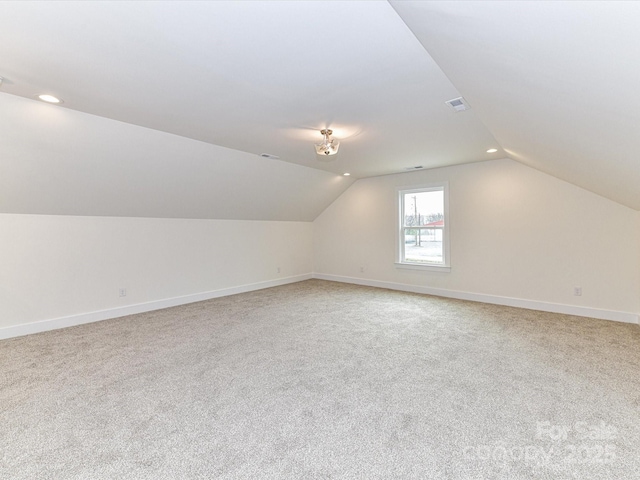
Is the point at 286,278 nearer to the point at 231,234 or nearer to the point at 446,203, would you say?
the point at 231,234

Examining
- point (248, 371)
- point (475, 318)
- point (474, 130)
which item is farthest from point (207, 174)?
point (475, 318)

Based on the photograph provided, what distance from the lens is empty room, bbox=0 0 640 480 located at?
1.48 meters

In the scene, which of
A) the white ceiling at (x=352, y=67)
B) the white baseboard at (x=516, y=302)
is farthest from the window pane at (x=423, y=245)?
the white ceiling at (x=352, y=67)

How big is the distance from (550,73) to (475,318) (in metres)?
3.19

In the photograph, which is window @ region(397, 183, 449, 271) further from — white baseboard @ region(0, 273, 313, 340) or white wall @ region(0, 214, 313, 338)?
white baseboard @ region(0, 273, 313, 340)

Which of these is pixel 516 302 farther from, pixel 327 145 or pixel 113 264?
pixel 113 264

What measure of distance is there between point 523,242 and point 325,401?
12.9ft

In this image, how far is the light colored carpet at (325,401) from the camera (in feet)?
4.97

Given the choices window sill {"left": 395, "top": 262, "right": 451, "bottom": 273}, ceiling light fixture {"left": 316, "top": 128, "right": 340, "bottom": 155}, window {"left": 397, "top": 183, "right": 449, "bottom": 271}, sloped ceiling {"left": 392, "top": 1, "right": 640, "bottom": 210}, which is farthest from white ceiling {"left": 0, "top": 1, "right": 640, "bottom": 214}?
window sill {"left": 395, "top": 262, "right": 451, "bottom": 273}

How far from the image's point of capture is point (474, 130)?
321 centimetres

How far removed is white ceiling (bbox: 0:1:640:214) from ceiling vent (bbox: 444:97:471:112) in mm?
73

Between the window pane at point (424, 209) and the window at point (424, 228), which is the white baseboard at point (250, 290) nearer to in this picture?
the window at point (424, 228)

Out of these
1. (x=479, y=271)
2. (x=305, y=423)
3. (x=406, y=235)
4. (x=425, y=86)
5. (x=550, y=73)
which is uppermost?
(x=425, y=86)

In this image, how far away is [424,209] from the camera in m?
5.47
